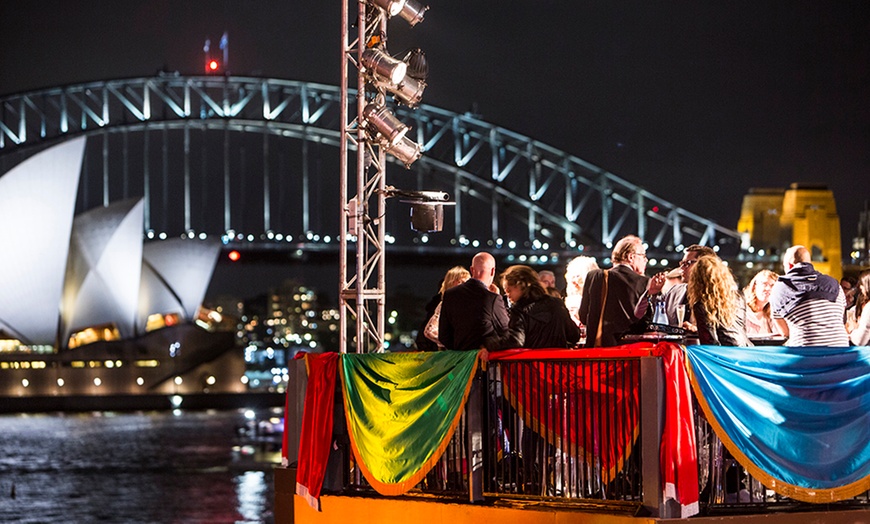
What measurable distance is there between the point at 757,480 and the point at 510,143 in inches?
3856

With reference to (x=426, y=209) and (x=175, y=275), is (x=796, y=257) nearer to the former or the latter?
(x=426, y=209)

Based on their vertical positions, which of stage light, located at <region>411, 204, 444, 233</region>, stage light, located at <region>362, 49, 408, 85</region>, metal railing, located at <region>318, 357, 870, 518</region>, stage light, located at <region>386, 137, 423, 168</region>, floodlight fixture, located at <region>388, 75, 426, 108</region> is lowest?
metal railing, located at <region>318, 357, 870, 518</region>

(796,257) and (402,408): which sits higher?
(796,257)

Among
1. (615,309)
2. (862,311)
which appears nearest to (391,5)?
(615,309)

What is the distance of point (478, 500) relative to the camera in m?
8.05

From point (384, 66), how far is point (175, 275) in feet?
241

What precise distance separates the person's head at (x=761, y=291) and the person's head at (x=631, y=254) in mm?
1460

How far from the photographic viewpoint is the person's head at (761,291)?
9.61m

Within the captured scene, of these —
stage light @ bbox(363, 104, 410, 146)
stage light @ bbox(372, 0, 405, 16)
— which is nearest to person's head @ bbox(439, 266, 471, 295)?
stage light @ bbox(363, 104, 410, 146)

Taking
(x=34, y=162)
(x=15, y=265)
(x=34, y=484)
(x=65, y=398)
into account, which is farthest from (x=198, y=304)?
(x=34, y=484)

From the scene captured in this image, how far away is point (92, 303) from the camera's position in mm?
74750

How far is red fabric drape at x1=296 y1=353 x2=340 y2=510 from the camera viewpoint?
368 inches

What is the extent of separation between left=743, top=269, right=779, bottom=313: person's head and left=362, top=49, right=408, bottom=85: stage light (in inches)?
142

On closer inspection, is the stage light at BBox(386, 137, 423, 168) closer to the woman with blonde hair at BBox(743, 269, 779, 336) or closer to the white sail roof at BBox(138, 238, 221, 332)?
the woman with blonde hair at BBox(743, 269, 779, 336)
